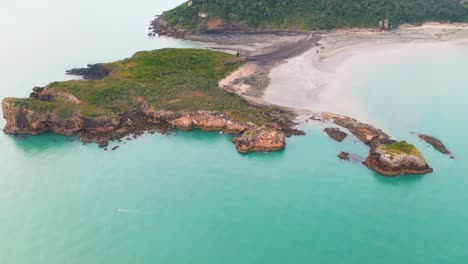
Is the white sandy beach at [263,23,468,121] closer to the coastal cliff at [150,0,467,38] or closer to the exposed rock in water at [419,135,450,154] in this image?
the coastal cliff at [150,0,467,38]

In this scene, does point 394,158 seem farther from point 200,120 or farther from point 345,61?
point 345,61

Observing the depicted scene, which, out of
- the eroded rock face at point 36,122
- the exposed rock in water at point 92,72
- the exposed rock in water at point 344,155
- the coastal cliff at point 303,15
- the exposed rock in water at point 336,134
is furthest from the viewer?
the coastal cliff at point 303,15

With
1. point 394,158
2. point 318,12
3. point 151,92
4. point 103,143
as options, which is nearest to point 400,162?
point 394,158

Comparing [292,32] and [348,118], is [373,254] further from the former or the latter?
[292,32]

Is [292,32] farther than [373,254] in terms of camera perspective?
Yes

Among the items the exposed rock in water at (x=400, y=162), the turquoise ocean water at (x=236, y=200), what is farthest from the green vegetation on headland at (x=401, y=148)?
the turquoise ocean water at (x=236, y=200)

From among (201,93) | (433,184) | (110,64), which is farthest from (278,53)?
(433,184)

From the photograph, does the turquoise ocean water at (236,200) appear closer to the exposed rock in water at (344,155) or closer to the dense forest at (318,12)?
the exposed rock in water at (344,155)
